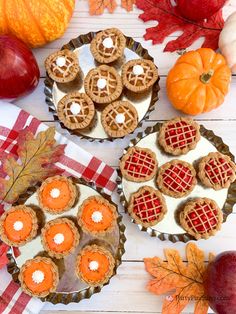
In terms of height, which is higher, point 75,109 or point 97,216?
point 75,109

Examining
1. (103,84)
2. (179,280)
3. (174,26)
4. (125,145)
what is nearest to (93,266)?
(179,280)

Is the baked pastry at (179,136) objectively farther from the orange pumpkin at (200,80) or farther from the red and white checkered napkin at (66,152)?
the red and white checkered napkin at (66,152)

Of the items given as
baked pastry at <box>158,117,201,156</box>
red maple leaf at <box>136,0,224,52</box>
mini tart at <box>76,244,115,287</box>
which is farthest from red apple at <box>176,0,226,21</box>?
mini tart at <box>76,244,115,287</box>

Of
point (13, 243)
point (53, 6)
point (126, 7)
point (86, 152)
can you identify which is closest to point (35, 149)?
point (86, 152)

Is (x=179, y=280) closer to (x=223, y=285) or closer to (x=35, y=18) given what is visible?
(x=223, y=285)

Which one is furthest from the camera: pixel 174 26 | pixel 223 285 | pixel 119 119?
pixel 174 26

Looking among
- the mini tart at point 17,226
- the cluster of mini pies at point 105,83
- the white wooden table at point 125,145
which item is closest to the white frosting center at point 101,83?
the cluster of mini pies at point 105,83
